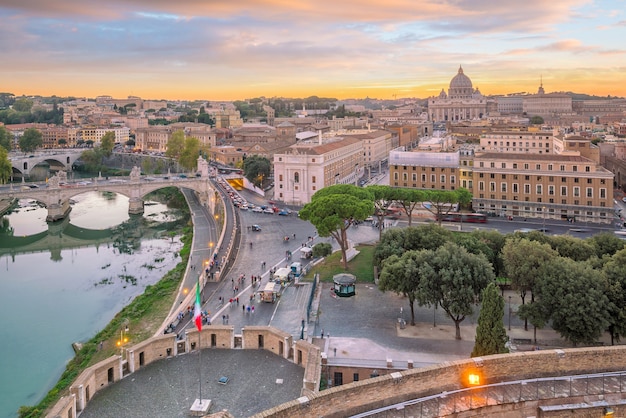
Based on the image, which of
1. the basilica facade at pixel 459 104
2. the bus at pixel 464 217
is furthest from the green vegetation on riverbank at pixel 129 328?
the basilica facade at pixel 459 104

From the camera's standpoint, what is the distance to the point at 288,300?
20.9 metres

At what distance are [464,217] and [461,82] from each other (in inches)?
4206

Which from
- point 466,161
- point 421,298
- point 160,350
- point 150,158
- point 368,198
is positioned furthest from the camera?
point 150,158

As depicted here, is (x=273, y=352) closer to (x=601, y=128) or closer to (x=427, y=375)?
(x=427, y=375)

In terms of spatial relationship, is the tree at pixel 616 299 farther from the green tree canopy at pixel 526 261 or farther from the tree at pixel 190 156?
the tree at pixel 190 156

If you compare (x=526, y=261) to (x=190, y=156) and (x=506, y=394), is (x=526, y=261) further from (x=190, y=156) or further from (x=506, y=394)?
(x=190, y=156)

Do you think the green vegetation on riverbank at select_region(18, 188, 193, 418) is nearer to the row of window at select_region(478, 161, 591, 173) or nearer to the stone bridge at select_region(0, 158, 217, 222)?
the stone bridge at select_region(0, 158, 217, 222)

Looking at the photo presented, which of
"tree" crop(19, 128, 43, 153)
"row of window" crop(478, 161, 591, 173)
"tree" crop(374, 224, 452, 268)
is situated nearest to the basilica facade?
"tree" crop(19, 128, 43, 153)

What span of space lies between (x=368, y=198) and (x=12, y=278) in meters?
19.1

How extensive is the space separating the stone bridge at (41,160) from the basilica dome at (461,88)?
88578 millimetres

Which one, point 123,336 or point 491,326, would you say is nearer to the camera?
point 491,326

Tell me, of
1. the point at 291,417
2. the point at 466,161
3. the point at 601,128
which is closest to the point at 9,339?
the point at 291,417

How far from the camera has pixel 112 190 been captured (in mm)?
45438

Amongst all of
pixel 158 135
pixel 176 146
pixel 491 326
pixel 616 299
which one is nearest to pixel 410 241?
pixel 616 299
